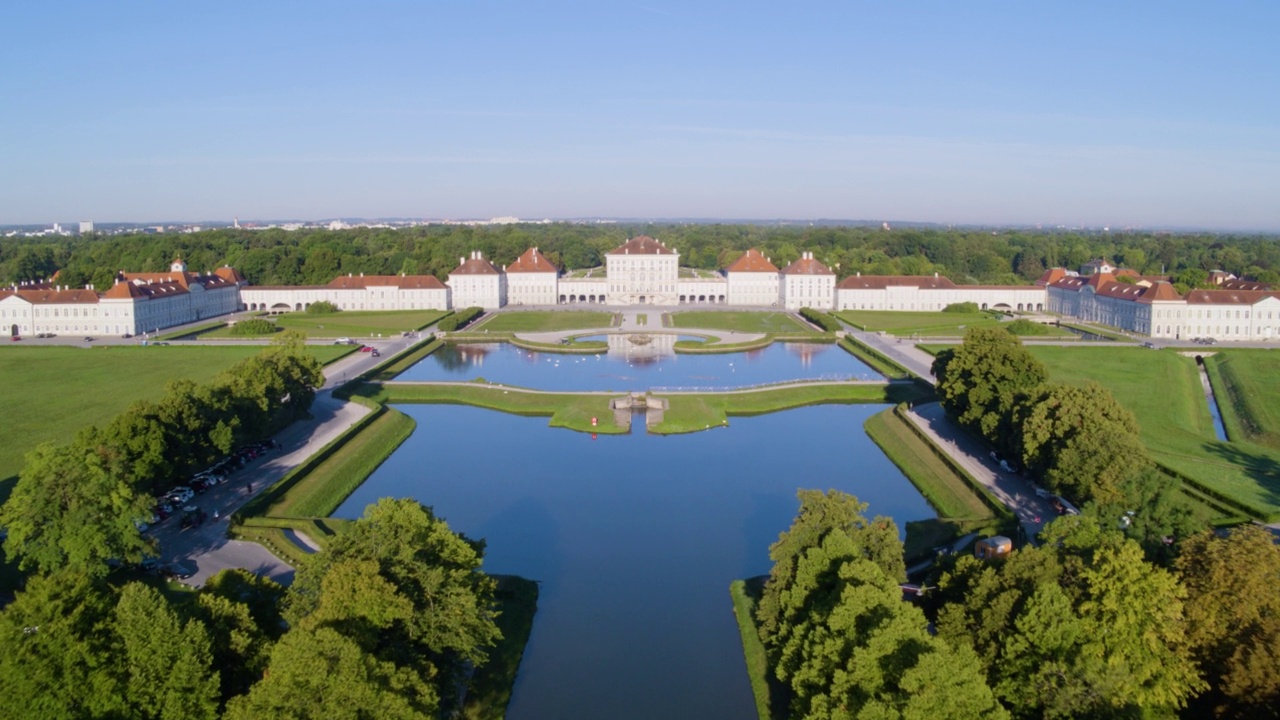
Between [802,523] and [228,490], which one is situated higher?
[802,523]

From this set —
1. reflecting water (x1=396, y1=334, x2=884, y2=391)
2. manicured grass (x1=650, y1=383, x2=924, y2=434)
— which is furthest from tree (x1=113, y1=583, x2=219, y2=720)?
reflecting water (x1=396, y1=334, x2=884, y2=391)

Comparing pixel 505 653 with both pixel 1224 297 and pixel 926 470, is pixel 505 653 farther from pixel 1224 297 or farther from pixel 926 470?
→ pixel 1224 297

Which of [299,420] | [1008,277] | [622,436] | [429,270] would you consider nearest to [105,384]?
[299,420]

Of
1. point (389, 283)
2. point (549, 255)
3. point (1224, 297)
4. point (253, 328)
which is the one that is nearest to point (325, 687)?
point (253, 328)

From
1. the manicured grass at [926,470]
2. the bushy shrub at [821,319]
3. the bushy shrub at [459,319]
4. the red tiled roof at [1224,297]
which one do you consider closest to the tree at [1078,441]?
the manicured grass at [926,470]

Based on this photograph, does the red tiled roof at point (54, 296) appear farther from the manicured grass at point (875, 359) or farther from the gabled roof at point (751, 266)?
the gabled roof at point (751, 266)

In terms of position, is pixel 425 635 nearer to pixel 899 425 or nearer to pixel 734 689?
pixel 734 689
